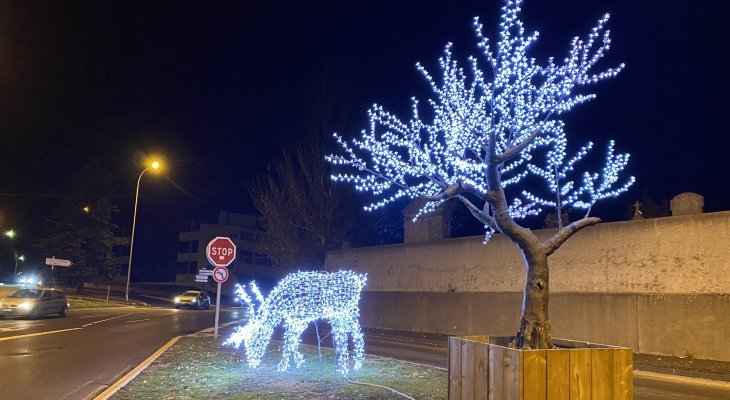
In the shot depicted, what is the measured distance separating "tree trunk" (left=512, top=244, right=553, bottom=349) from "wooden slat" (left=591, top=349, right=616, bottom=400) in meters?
0.89

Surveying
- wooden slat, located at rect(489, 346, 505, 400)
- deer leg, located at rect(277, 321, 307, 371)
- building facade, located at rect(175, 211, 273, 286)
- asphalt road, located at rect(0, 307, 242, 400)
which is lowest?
asphalt road, located at rect(0, 307, 242, 400)

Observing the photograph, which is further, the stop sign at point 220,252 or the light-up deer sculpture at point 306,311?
the stop sign at point 220,252

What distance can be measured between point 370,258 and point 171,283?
181 ft

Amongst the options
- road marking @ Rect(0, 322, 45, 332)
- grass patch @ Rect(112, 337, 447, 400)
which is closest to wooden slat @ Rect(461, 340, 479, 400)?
grass patch @ Rect(112, 337, 447, 400)

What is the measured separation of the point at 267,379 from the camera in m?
9.58

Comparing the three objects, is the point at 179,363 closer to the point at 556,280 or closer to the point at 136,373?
the point at 136,373

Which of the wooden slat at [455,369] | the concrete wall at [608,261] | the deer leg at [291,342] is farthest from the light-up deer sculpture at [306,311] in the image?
the concrete wall at [608,261]

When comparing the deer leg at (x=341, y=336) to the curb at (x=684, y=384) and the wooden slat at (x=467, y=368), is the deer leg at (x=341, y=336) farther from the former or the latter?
the curb at (x=684, y=384)

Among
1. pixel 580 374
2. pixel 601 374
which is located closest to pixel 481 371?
pixel 580 374

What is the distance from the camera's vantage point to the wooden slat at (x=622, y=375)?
526 centimetres

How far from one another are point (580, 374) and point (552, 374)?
0.30 m

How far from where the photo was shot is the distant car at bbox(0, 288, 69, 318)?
24109mm

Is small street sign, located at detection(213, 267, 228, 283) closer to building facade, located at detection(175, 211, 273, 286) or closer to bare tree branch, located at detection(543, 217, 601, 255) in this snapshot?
bare tree branch, located at detection(543, 217, 601, 255)

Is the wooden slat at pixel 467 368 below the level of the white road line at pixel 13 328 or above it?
above
